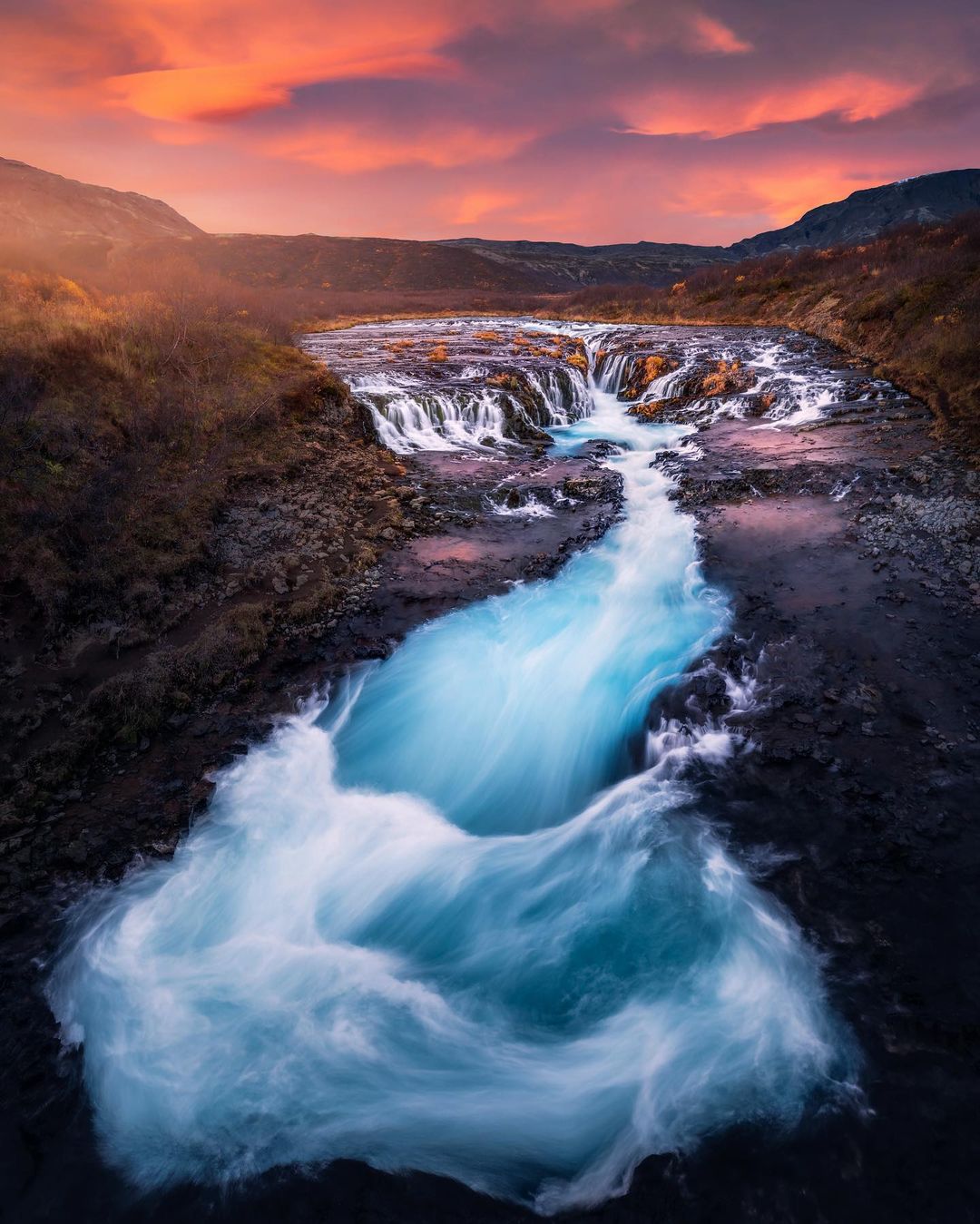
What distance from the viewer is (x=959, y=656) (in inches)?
311

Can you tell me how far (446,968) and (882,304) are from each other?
31.1 metres

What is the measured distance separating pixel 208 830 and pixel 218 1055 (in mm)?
2216

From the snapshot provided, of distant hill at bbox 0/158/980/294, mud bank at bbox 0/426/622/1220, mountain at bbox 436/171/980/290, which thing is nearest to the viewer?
mud bank at bbox 0/426/622/1220

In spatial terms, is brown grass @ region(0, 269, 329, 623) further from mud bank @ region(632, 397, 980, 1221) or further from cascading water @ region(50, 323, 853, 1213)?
mud bank @ region(632, 397, 980, 1221)

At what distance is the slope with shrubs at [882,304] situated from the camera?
17250 mm

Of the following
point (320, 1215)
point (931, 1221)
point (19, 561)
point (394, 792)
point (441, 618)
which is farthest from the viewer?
point (441, 618)

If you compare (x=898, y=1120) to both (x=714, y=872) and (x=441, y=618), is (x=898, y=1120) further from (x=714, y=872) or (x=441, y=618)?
(x=441, y=618)

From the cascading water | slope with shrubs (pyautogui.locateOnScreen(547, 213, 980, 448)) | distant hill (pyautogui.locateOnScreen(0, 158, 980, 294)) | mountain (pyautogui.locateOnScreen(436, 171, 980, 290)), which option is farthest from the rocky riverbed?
mountain (pyautogui.locateOnScreen(436, 171, 980, 290))

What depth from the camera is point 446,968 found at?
5.85 metres

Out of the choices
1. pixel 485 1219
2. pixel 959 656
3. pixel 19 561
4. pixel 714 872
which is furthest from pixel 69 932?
pixel 959 656

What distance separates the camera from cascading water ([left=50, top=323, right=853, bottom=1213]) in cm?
442

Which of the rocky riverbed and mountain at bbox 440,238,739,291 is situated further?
mountain at bbox 440,238,739,291

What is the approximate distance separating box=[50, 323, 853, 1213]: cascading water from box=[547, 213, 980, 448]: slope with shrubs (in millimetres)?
14426

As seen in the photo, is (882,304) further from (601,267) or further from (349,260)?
(601,267)
